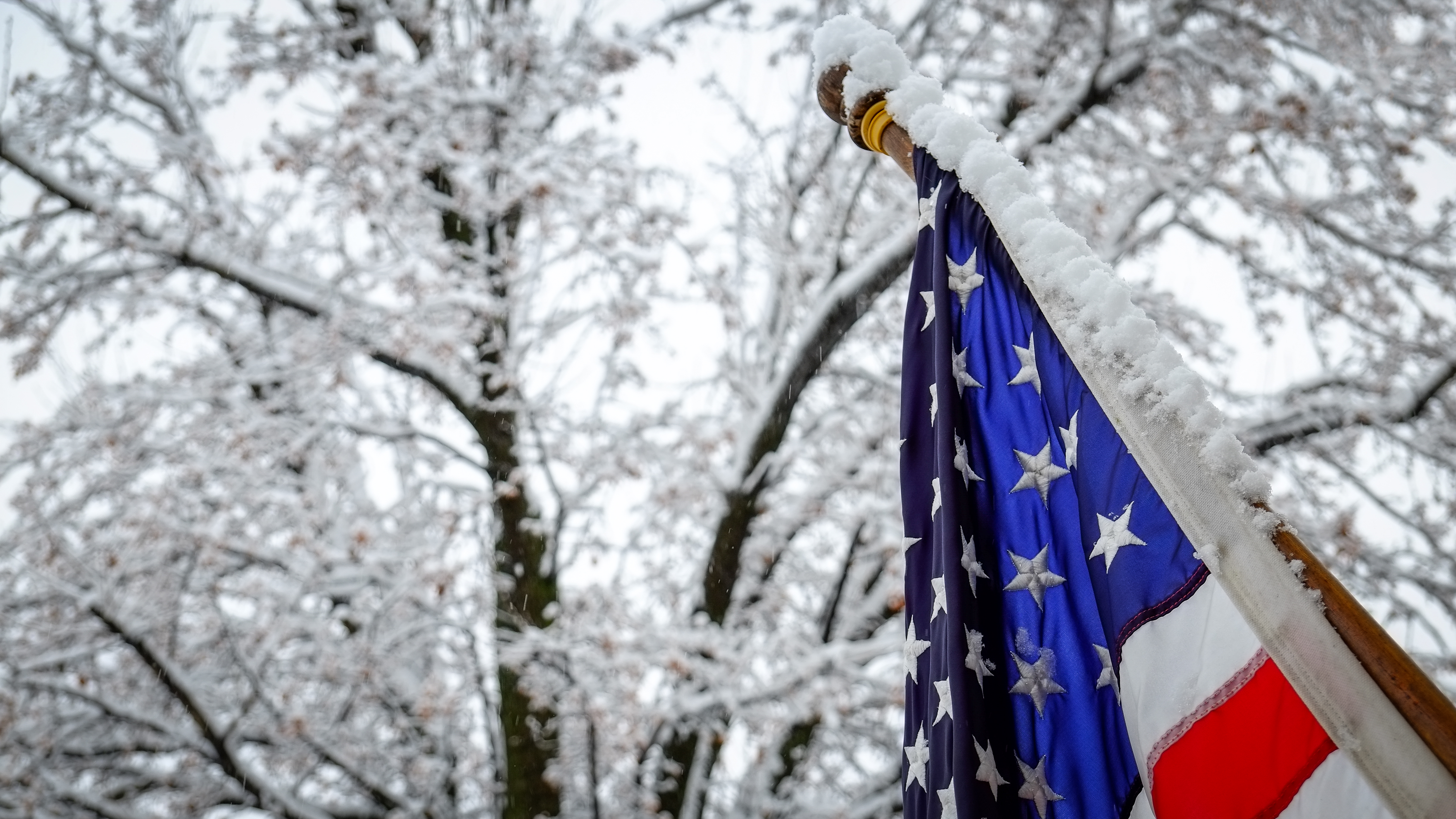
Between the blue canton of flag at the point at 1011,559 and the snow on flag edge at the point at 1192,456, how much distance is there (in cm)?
10

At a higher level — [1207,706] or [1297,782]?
[1207,706]

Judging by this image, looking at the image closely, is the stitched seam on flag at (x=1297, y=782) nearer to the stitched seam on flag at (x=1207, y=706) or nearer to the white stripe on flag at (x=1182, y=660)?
the stitched seam on flag at (x=1207, y=706)

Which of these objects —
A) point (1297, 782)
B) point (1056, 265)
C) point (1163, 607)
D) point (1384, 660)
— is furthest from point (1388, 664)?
point (1056, 265)

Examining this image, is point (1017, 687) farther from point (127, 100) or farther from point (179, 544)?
point (127, 100)

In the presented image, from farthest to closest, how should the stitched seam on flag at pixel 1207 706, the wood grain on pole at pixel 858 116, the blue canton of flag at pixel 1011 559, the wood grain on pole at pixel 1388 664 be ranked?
the wood grain on pole at pixel 858 116 → the blue canton of flag at pixel 1011 559 → the stitched seam on flag at pixel 1207 706 → the wood grain on pole at pixel 1388 664

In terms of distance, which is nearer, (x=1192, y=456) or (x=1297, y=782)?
(x=1297, y=782)

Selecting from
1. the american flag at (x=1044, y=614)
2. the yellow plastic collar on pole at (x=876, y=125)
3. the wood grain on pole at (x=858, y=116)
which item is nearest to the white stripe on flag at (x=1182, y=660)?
the american flag at (x=1044, y=614)

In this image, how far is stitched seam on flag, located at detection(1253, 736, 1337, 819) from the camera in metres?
1.12

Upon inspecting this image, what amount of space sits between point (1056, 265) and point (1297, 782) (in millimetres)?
965

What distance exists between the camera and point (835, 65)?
2.31 m

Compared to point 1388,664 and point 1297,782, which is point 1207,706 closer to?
point 1297,782

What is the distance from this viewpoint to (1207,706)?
4.21 ft

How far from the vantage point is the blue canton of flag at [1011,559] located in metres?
1.52

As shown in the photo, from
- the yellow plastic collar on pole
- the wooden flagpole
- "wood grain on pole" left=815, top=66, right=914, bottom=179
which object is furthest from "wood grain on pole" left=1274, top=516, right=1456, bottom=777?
the yellow plastic collar on pole
